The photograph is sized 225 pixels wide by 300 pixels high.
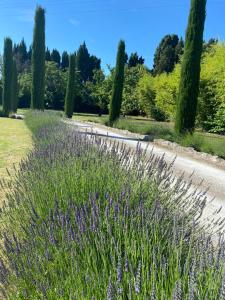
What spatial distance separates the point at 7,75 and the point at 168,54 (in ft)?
74.8

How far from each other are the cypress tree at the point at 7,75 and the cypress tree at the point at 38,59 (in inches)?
185

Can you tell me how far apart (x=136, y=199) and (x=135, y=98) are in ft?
121

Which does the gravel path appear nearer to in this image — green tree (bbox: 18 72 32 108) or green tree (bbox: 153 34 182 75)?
green tree (bbox: 153 34 182 75)

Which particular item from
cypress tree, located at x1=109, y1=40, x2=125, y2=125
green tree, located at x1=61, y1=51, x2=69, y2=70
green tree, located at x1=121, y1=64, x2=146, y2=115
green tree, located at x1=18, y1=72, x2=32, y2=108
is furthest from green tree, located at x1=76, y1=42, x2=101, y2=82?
cypress tree, located at x1=109, y1=40, x2=125, y2=125

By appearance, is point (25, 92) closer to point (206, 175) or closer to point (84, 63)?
point (84, 63)

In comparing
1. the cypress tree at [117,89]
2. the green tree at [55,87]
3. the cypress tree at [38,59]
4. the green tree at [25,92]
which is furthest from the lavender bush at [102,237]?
the green tree at [25,92]

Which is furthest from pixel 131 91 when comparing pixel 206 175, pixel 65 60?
pixel 206 175

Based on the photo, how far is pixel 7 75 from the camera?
30969 millimetres

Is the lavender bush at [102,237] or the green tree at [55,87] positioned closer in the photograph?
the lavender bush at [102,237]

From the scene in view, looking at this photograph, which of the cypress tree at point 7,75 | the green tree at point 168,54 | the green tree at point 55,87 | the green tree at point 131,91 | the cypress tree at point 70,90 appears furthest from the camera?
the green tree at point 55,87

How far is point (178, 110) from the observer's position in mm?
15195

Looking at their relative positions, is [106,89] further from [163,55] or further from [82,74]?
[82,74]

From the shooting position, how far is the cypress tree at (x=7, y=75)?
30.4 meters

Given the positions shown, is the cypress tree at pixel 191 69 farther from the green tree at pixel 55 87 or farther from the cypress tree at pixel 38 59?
the green tree at pixel 55 87
